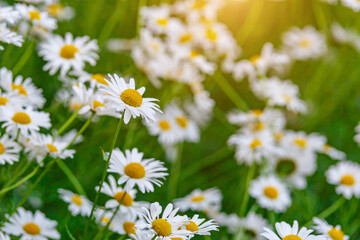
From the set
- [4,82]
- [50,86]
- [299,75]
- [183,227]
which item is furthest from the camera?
[299,75]

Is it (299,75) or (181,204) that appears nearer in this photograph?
(181,204)

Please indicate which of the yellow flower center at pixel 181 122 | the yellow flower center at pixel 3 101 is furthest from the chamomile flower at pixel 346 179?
the yellow flower center at pixel 3 101

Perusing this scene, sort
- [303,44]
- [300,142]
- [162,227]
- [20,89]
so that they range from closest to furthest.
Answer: [162,227], [20,89], [300,142], [303,44]

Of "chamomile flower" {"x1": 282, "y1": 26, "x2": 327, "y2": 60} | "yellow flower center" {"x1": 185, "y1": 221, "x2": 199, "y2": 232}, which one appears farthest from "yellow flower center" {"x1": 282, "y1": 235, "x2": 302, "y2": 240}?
"chamomile flower" {"x1": 282, "y1": 26, "x2": 327, "y2": 60}

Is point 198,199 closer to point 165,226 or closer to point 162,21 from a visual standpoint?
point 165,226

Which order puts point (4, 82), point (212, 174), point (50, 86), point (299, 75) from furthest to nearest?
1. point (299, 75)
2. point (212, 174)
3. point (50, 86)
4. point (4, 82)

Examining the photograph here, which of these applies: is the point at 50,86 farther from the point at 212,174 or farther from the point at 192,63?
the point at 212,174

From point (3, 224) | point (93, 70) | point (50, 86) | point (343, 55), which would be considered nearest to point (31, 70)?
point (50, 86)

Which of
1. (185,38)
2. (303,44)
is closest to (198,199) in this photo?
(185,38)
